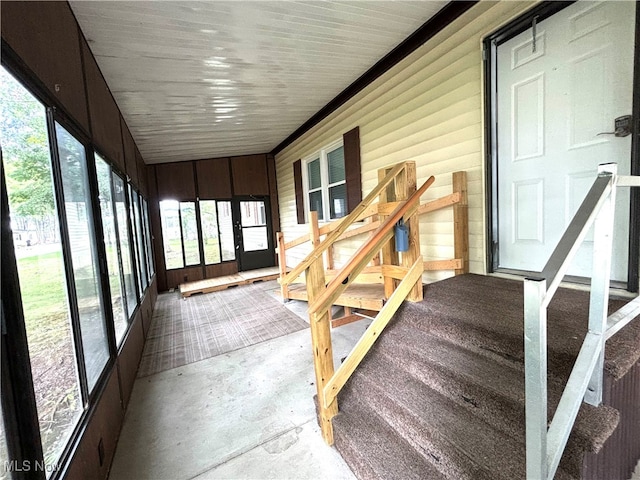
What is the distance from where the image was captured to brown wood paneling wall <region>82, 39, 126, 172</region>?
88.8 inches

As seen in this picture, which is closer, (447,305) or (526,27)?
(447,305)

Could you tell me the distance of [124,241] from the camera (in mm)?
3250

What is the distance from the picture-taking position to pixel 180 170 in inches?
257

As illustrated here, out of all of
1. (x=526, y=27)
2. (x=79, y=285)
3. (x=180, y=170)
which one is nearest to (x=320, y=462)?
(x=79, y=285)

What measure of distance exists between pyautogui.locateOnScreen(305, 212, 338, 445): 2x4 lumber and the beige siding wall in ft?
5.44

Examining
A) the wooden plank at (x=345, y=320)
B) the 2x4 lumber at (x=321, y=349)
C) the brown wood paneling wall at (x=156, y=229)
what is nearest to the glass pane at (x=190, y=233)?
the brown wood paneling wall at (x=156, y=229)

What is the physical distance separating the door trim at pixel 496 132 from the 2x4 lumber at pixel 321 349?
1.69 m

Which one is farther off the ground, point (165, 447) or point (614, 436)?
point (614, 436)

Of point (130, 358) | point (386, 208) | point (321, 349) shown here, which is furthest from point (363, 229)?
point (130, 358)

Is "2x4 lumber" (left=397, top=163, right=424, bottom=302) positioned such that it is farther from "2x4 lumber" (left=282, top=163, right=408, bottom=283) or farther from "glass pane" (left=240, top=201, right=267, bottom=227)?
"glass pane" (left=240, top=201, right=267, bottom=227)

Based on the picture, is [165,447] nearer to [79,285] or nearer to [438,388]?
[79,285]

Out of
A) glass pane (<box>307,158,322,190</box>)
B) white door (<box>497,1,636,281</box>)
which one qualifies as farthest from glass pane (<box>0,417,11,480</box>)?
glass pane (<box>307,158,322,190</box>)

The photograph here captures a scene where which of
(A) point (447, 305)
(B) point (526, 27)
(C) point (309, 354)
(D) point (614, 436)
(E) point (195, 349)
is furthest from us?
(E) point (195, 349)

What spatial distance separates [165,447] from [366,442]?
1.37 metres
